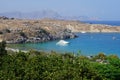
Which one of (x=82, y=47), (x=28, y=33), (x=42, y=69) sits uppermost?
(x=42, y=69)

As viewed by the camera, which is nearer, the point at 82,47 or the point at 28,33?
the point at 82,47

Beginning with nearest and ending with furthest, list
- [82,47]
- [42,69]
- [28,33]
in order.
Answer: [42,69], [82,47], [28,33]

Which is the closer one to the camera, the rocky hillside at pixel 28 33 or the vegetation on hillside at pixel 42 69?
the vegetation on hillside at pixel 42 69

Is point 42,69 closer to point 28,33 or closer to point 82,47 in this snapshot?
point 82,47

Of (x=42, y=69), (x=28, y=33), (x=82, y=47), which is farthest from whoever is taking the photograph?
(x=28, y=33)

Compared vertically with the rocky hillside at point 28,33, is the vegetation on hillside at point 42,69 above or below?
above

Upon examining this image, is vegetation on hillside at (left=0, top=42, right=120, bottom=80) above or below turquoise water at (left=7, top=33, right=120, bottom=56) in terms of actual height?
above

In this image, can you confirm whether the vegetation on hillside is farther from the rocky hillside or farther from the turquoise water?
the rocky hillside

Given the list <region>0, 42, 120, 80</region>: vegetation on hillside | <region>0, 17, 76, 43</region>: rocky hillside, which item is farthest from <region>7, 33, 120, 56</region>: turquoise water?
<region>0, 42, 120, 80</region>: vegetation on hillside

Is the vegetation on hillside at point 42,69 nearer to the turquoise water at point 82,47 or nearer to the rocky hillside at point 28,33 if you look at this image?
the turquoise water at point 82,47

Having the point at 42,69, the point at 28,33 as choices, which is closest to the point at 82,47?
the point at 28,33

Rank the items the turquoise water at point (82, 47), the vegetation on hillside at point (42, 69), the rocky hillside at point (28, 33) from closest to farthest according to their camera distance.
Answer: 1. the vegetation on hillside at point (42, 69)
2. the turquoise water at point (82, 47)
3. the rocky hillside at point (28, 33)

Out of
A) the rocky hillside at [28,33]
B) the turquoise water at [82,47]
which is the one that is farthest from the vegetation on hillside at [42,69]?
the rocky hillside at [28,33]

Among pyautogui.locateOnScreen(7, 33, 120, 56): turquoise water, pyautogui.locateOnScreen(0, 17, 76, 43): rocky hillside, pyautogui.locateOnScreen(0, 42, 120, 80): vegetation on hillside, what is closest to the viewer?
pyautogui.locateOnScreen(0, 42, 120, 80): vegetation on hillside
